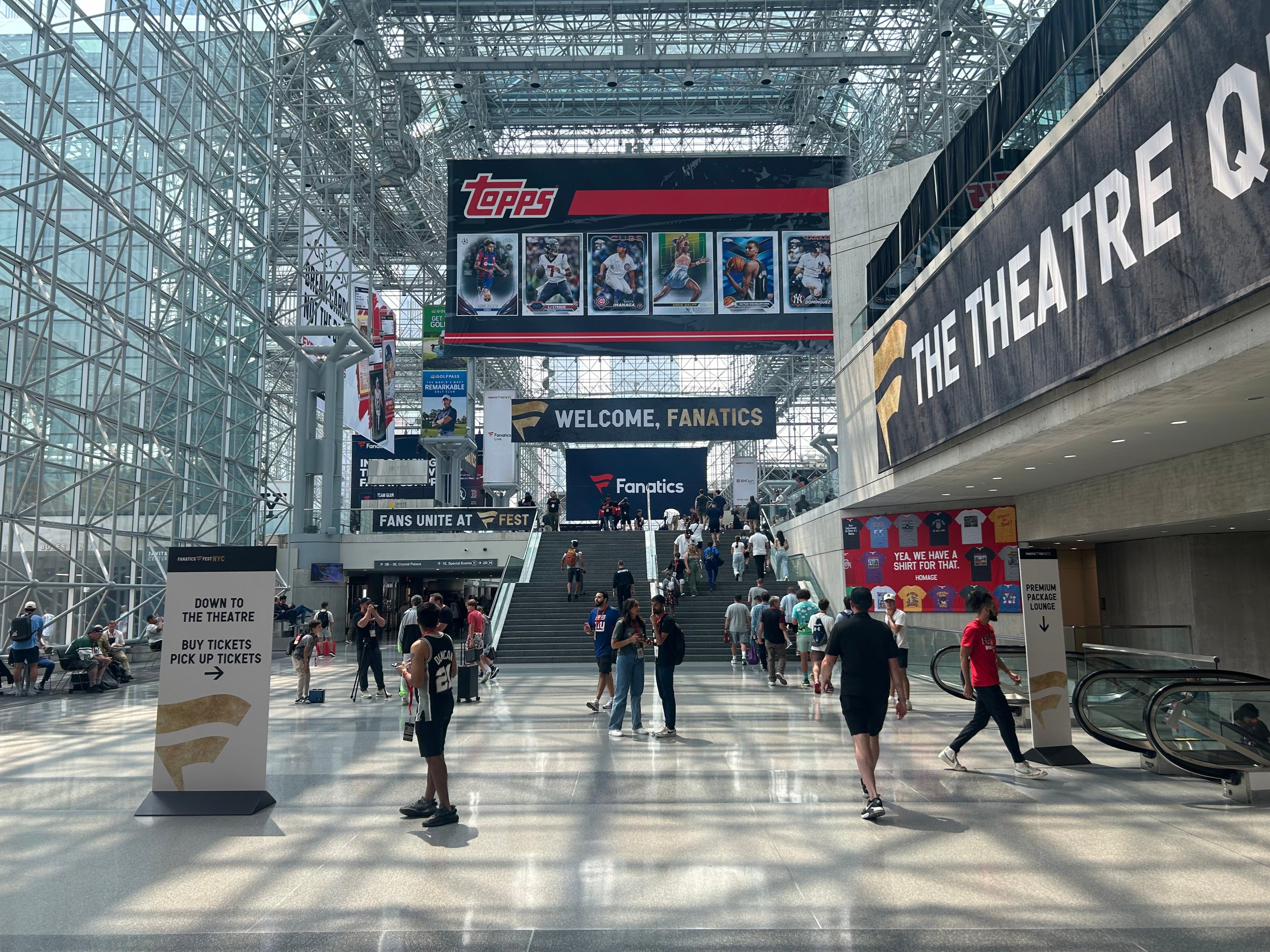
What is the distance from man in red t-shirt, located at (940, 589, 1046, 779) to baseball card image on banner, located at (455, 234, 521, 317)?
68.7 ft

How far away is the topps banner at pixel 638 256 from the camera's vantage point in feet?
88.4

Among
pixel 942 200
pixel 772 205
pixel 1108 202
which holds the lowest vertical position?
pixel 1108 202

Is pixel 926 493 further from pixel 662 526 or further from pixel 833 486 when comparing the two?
pixel 662 526

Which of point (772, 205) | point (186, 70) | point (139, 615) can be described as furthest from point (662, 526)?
point (186, 70)

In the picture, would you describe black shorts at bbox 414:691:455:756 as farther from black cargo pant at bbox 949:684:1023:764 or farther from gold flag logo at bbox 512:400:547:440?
gold flag logo at bbox 512:400:547:440

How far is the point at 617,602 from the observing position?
68.0ft

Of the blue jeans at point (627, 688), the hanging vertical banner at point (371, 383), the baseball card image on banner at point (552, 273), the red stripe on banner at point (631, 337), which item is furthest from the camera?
the hanging vertical banner at point (371, 383)

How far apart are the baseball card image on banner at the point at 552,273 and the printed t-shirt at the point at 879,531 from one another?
11.4 meters

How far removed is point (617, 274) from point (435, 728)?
2241 cm

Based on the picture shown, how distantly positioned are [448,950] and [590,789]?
3.23 metres

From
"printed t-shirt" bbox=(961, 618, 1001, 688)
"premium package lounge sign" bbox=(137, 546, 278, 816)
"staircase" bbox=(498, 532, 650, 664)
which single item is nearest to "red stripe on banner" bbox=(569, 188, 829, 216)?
"staircase" bbox=(498, 532, 650, 664)

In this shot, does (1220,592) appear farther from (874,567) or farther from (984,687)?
(984,687)

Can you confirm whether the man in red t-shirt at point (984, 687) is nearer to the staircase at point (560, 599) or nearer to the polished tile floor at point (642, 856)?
the polished tile floor at point (642, 856)

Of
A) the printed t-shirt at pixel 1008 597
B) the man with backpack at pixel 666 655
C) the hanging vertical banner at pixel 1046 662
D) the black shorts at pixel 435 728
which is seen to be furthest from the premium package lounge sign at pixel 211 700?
the printed t-shirt at pixel 1008 597
